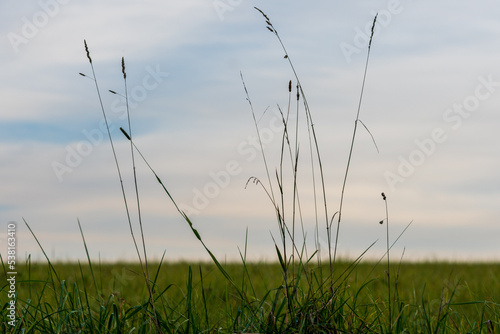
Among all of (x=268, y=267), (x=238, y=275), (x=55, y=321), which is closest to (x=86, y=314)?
(x=55, y=321)

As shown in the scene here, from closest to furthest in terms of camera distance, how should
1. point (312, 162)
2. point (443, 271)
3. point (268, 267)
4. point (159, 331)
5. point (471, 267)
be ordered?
1. point (159, 331)
2. point (312, 162)
3. point (268, 267)
4. point (443, 271)
5. point (471, 267)

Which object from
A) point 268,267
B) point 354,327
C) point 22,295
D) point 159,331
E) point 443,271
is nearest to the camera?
point 159,331

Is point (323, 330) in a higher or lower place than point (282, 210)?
lower

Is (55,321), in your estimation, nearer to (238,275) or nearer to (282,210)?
(282,210)

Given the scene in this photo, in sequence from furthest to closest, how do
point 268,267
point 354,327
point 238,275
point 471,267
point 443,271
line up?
point 471,267 < point 443,271 < point 268,267 < point 238,275 < point 354,327

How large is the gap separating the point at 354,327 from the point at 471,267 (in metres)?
8.18

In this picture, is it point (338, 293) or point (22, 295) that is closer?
point (338, 293)

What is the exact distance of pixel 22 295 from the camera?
20.0ft

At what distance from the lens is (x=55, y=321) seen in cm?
263

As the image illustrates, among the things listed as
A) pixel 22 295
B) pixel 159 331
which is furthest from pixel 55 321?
pixel 22 295

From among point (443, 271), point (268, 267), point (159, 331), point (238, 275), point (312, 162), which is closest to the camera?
point (159, 331)

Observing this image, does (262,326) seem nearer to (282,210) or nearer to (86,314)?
(282,210)

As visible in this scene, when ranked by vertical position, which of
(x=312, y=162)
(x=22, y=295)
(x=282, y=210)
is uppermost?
(x=312, y=162)

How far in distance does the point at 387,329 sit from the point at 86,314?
1377 mm
